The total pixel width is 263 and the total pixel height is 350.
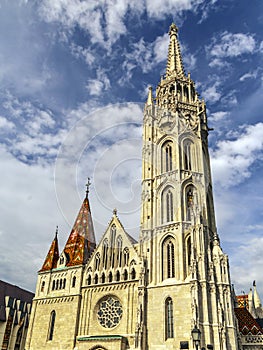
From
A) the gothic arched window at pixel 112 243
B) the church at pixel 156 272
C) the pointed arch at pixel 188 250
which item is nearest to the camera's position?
the church at pixel 156 272

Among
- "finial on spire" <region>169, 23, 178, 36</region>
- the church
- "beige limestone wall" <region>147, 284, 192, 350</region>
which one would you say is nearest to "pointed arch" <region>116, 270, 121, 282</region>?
the church

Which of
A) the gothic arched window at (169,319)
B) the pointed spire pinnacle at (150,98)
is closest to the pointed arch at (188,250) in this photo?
the gothic arched window at (169,319)

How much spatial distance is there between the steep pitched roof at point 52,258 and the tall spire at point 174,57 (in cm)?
2782

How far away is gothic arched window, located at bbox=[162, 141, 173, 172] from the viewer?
3512 cm

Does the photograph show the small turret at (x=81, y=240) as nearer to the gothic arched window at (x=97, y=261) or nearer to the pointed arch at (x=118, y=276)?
the gothic arched window at (x=97, y=261)

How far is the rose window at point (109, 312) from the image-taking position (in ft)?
93.9

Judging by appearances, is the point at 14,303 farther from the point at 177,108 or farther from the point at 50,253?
the point at 177,108

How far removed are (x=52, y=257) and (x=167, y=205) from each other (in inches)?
592

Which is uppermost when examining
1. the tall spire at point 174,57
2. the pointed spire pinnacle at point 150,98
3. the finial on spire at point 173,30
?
the finial on spire at point 173,30

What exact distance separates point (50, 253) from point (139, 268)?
13302mm

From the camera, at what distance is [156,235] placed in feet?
101

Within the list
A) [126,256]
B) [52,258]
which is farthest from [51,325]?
[126,256]

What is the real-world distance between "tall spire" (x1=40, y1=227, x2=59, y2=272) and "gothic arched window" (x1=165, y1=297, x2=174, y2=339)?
48.5 ft

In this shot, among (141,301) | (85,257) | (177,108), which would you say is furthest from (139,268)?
(177,108)
